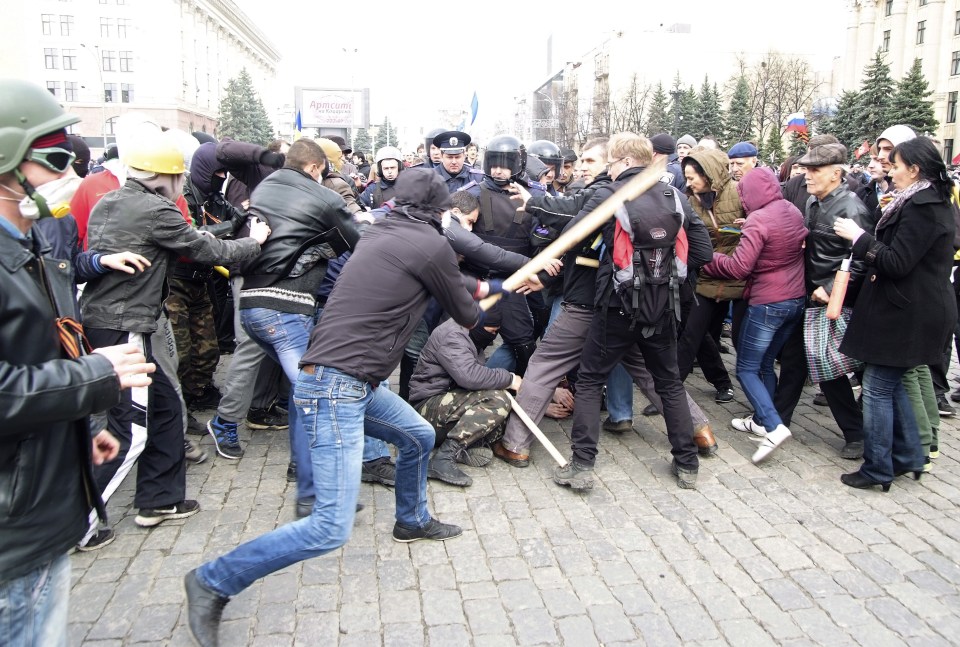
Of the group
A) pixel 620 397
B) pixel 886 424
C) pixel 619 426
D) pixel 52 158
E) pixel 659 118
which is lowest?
pixel 619 426

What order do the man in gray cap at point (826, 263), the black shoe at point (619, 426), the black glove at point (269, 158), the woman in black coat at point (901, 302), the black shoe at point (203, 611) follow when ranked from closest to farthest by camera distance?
the black shoe at point (203, 611) → the woman in black coat at point (901, 302) → the man in gray cap at point (826, 263) → the black glove at point (269, 158) → the black shoe at point (619, 426)

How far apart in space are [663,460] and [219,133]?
7506 cm

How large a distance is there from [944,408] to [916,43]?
200ft

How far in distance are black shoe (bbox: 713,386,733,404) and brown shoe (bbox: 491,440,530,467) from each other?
2.23m

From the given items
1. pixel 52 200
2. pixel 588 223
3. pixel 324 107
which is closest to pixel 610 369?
pixel 588 223

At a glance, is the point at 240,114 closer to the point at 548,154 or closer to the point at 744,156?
the point at 548,154

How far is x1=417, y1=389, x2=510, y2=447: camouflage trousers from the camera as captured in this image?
5266mm

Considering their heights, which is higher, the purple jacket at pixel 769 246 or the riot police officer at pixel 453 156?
the riot police officer at pixel 453 156

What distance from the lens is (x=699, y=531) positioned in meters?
4.34

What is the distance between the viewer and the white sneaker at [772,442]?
17.2 ft

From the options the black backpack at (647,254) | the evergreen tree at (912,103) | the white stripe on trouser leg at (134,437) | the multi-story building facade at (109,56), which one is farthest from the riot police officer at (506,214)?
the multi-story building facade at (109,56)

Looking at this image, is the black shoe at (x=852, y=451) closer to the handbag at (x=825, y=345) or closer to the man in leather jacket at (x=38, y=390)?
the handbag at (x=825, y=345)

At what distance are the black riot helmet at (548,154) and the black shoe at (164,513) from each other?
521 cm

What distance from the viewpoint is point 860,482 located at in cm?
489
